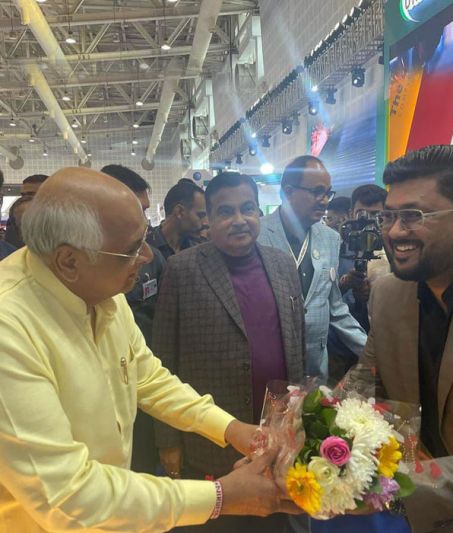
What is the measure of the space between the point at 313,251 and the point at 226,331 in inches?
36.1

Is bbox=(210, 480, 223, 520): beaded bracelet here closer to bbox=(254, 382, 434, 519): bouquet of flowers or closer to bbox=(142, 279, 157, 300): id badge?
bbox=(254, 382, 434, 519): bouquet of flowers

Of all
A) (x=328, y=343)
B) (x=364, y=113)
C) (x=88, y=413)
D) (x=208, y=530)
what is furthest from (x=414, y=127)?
(x=88, y=413)

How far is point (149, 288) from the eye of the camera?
110 inches

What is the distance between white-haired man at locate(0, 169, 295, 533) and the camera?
101 cm

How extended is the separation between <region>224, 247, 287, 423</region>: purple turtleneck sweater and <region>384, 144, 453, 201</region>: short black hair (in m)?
0.83

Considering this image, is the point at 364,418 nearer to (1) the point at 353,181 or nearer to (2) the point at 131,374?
(2) the point at 131,374

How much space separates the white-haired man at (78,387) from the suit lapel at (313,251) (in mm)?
1498

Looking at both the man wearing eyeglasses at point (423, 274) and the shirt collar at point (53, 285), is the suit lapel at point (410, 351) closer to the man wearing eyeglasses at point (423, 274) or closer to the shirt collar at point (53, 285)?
the man wearing eyeglasses at point (423, 274)

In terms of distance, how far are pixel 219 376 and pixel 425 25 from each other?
3.30 metres

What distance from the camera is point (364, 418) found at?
1186mm

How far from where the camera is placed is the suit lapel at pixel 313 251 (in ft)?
8.86

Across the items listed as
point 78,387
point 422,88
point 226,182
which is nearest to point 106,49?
point 422,88

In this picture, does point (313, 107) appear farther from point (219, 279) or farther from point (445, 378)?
point (445, 378)

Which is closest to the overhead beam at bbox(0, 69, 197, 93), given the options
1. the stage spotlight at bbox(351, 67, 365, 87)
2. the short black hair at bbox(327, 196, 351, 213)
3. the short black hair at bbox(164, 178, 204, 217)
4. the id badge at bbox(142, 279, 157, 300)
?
the stage spotlight at bbox(351, 67, 365, 87)
